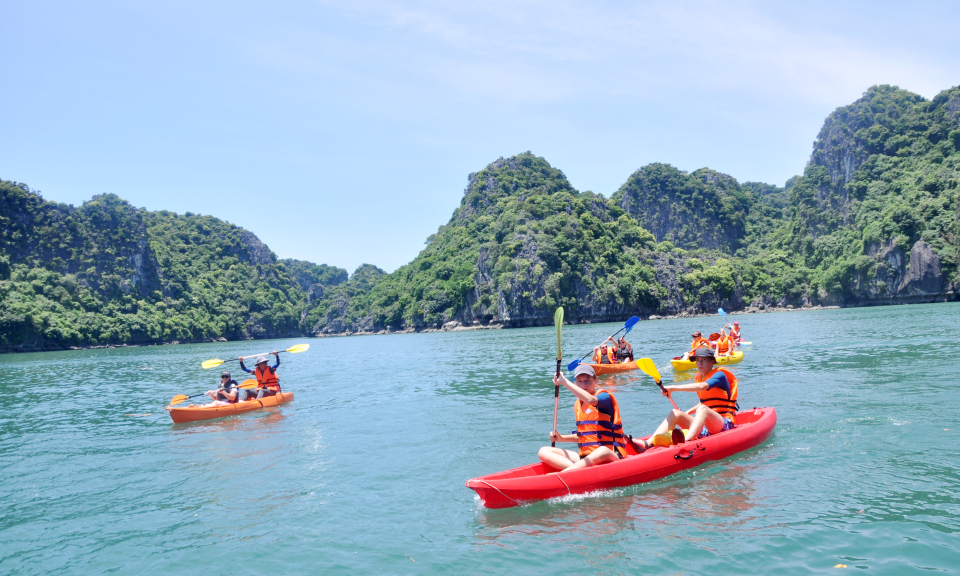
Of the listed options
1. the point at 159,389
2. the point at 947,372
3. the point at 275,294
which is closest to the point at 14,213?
the point at 275,294

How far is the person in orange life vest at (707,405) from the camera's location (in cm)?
826

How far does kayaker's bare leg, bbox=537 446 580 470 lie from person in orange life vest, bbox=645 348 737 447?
1531 millimetres

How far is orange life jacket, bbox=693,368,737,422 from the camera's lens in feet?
28.5

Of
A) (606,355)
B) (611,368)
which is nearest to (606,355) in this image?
(606,355)

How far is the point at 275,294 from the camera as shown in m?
125

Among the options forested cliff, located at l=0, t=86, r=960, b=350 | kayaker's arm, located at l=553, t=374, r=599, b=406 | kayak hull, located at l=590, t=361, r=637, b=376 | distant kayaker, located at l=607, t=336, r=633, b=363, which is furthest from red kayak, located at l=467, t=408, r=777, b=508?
forested cliff, located at l=0, t=86, r=960, b=350

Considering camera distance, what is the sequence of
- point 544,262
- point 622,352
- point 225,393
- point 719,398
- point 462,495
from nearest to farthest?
→ point 462,495 → point 719,398 → point 225,393 → point 622,352 → point 544,262

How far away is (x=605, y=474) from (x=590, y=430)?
0.57 metres

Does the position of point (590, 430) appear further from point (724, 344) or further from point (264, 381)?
point (724, 344)

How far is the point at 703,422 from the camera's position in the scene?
27.2 feet

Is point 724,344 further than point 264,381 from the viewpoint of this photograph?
Yes

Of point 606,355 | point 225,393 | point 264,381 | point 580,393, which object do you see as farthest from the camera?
point 606,355

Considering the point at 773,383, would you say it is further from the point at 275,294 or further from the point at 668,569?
the point at 275,294

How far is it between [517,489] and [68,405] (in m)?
17.9
